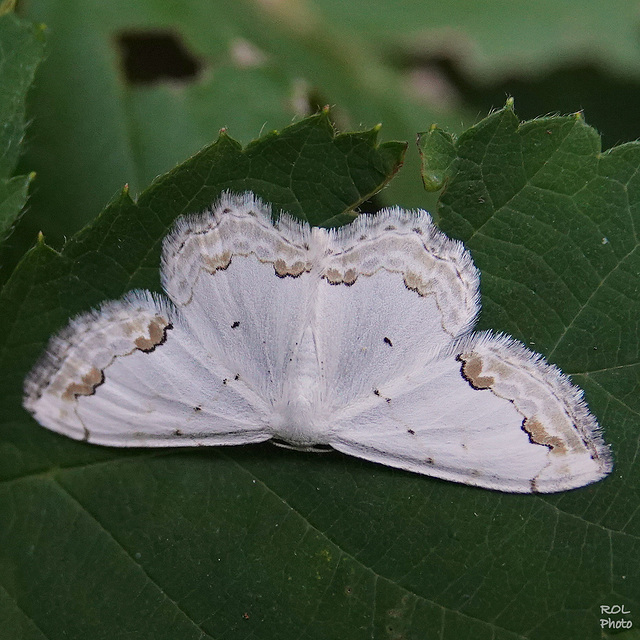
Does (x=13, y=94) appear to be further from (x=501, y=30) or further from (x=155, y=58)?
(x=501, y=30)

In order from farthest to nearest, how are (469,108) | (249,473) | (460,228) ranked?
(469,108), (249,473), (460,228)

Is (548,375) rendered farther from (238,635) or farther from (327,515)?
(238,635)

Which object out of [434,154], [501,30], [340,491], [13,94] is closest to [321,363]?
[340,491]

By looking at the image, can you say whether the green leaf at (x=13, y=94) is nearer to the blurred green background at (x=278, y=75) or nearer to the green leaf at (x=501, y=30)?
the blurred green background at (x=278, y=75)

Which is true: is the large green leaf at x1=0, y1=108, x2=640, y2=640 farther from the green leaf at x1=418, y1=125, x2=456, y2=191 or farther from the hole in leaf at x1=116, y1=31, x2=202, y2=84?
the hole in leaf at x1=116, y1=31, x2=202, y2=84

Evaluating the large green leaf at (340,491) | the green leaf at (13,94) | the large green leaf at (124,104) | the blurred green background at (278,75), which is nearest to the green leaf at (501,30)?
the blurred green background at (278,75)

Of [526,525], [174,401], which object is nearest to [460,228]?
[526,525]
